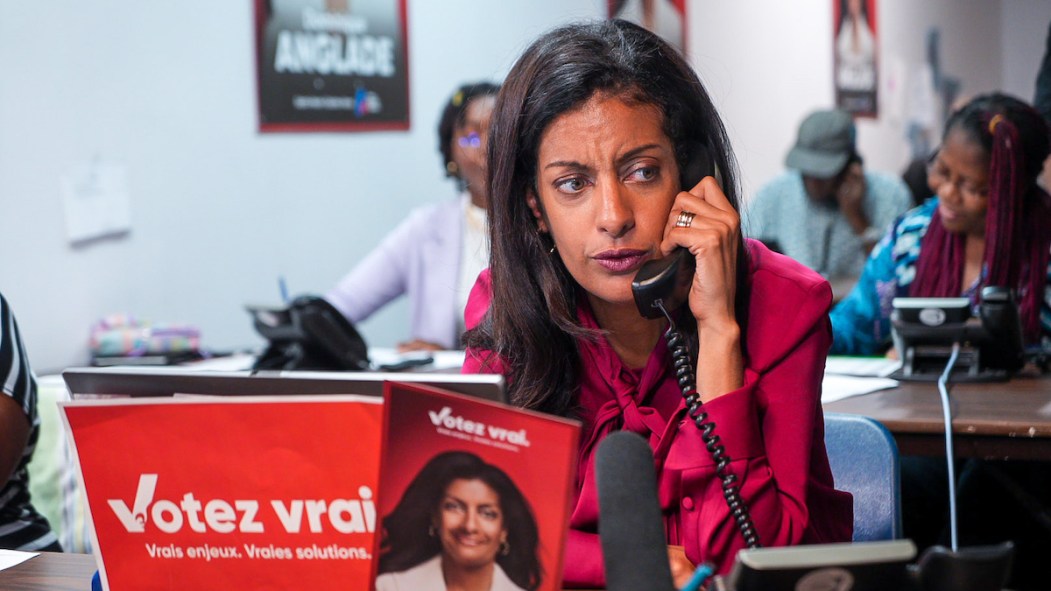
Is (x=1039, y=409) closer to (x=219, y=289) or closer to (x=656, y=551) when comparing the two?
(x=656, y=551)

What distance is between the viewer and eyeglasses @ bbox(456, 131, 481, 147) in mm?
3514

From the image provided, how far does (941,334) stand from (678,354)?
1.35m

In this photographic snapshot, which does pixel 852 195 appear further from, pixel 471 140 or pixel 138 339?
pixel 138 339

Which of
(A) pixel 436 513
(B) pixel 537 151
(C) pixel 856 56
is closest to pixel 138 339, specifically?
(B) pixel 537 151

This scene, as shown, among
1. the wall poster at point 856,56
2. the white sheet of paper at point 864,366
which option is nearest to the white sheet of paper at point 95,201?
the white sheet of paper at point 864,366

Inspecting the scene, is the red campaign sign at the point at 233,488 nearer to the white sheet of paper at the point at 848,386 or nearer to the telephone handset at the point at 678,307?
the telephone handset at the point at 678,307

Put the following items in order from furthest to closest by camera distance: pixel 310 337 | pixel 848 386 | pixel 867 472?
pixel 310 337
pixel 848 386
pixel 867 472

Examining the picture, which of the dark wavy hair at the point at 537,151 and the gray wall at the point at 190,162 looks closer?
the dark wavy hair at the point at 537,151

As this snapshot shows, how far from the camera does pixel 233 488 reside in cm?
94

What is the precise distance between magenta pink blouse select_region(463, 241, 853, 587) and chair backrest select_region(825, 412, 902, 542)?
14 cm

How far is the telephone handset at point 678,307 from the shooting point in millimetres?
1235

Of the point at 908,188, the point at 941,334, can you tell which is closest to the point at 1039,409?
the point at 941,334

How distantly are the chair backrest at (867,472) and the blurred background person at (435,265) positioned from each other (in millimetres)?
2102

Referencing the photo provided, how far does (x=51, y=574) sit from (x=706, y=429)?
2.46ft
